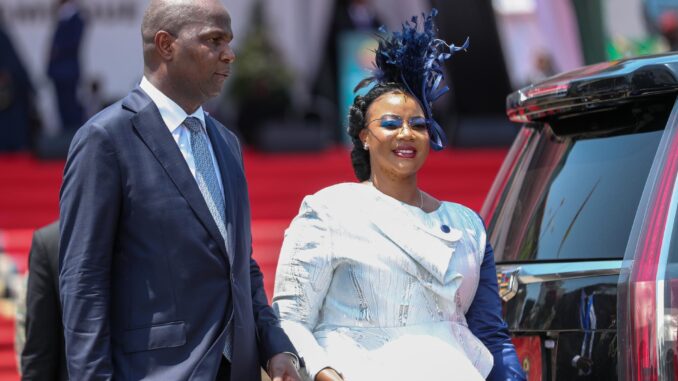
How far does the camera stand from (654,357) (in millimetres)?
3469

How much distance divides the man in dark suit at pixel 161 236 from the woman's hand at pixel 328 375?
0.07m

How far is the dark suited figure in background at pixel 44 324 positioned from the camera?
4.70 m

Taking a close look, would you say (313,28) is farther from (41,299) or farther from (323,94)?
(41,299)

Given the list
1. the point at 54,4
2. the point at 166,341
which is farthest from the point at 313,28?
the point at 166,341

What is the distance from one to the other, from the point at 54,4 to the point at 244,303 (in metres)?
16.4

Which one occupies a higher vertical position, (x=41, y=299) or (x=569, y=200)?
(x=569, y=200)

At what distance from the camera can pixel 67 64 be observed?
18203 mm

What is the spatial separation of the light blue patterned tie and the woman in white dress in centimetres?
28

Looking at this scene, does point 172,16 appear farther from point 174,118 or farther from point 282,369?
point 282,369

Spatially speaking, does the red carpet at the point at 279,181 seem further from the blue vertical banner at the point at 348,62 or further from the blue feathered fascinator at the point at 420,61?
the blue feathered fascinator at the point at 420,61

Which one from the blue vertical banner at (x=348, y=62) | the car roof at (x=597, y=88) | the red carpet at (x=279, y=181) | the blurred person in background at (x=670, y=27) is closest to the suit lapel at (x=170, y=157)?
the car roof at (x=597, y=88)

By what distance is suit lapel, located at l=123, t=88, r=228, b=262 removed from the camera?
340 centimetres

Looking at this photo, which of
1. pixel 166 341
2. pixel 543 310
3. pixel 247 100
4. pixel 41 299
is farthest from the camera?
pixel 247 100

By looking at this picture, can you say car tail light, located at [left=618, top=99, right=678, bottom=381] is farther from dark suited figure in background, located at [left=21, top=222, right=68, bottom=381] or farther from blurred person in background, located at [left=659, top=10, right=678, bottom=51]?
blurred person in background, located at [left=659, top=10, right=678, bottom=51]
